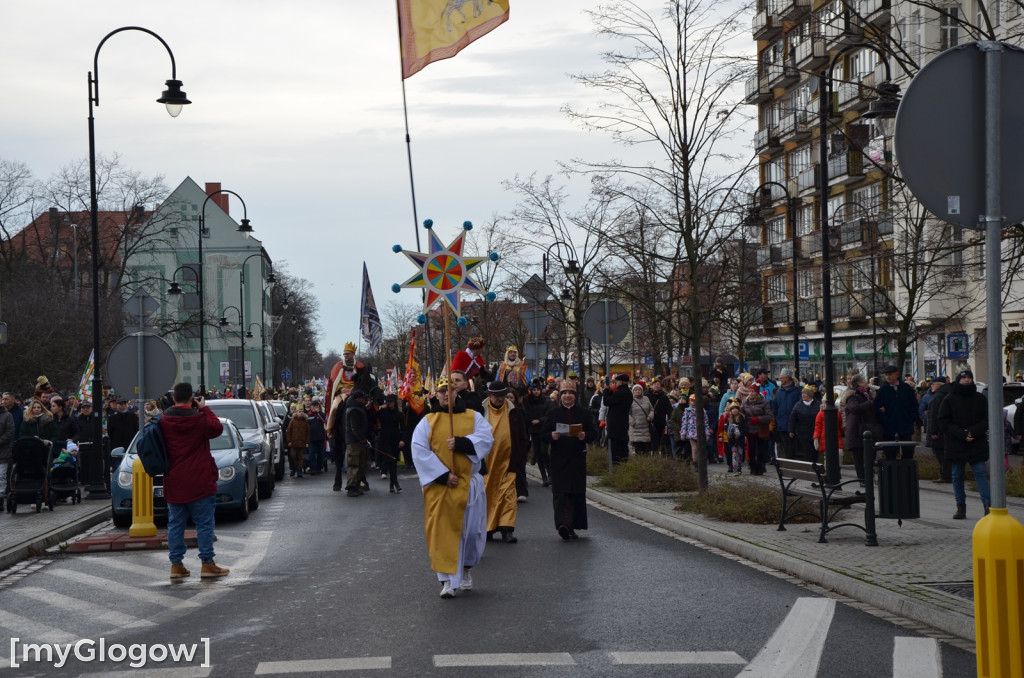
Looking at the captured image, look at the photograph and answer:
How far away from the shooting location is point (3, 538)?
601 inches

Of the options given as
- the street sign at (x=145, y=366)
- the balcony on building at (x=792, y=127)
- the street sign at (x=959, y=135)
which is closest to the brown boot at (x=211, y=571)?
the street sign at (x=145, y=366)

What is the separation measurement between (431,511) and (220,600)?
1.82 meters

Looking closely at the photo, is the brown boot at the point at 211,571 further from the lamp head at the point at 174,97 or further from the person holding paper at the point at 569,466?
the lamp head at the point at 174,97

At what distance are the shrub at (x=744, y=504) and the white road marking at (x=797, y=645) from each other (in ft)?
16.5

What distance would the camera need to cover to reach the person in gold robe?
1452 centimetres

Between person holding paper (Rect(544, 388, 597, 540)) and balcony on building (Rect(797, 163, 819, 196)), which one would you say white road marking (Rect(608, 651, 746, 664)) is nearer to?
person holding paper (Rect(544, 388, 597, 540))

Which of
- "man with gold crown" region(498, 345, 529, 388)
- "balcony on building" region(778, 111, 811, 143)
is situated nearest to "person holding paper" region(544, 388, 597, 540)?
"man with gold crown" region(498, 345, 529, 388)

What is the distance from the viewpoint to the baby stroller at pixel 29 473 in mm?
19016

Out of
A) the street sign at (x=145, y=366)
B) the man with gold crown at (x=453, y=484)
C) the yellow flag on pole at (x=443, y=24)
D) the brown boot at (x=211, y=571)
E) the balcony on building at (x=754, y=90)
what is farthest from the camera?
the balcony on building at (x=754, y=90)

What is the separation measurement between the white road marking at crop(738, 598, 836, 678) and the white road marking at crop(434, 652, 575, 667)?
42.8 inches

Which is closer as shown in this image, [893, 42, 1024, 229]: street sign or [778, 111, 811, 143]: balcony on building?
[893, 42, 1024, 229]: street sign

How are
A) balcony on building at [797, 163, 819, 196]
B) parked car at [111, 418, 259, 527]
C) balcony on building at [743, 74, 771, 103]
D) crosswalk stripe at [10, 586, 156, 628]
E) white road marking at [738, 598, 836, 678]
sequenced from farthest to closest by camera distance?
1. balcony on building at [797, 163, 819, 196]
2. balcony on building at [743, 74, 771, 103]
3. parked car at [111, 418, 259, 527]
4. crosswalk stripe at [10, 586, 156, 628]
5. white road marking at [738, 598, 836, 678]

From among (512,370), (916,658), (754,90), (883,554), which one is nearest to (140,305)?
(512,370)

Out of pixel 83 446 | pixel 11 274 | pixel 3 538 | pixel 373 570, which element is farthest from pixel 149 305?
pixel 11 274
